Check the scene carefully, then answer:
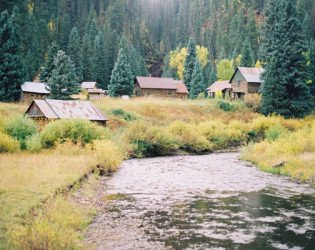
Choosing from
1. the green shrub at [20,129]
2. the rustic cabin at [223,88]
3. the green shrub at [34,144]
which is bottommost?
the green shrub at [34,144]

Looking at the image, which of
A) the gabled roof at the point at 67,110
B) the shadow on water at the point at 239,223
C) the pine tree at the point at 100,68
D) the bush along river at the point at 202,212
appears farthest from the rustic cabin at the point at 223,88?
the shadow on water at the point at 239,223

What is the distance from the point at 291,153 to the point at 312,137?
10.6 ft

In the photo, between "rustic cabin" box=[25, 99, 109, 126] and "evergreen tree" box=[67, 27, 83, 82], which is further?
"evergreen tree" box=[67, 27, 83, 82]

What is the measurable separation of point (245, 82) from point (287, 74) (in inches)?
572

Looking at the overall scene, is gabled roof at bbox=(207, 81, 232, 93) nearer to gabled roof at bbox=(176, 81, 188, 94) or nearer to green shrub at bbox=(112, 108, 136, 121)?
gabled roof at bbox=(176, 81, 188, 94)

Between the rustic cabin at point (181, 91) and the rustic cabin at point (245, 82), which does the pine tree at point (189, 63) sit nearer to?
the rustic cabin at point (181, 91)

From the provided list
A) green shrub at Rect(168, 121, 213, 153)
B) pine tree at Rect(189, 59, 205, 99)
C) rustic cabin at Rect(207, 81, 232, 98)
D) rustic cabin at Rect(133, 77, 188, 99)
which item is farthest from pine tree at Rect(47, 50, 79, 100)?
rustic cabin at Rect(207, 81, 232, 98)

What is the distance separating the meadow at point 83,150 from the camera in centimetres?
946

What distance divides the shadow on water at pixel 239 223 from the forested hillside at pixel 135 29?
66.2 meters

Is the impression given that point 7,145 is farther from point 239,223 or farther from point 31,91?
point 31,91

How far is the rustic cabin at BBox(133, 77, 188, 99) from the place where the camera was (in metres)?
70.6

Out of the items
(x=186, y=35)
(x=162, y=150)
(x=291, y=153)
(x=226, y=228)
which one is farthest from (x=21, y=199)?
(x=186, y=35)

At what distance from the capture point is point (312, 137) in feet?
83.3

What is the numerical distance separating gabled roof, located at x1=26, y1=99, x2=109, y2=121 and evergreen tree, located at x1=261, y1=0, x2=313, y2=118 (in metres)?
27.5
